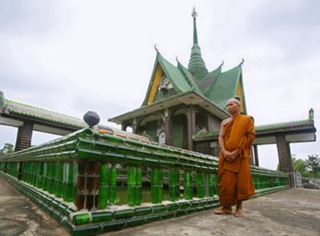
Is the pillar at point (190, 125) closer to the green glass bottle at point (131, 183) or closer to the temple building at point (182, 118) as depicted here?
the temple building at point (182, 118)

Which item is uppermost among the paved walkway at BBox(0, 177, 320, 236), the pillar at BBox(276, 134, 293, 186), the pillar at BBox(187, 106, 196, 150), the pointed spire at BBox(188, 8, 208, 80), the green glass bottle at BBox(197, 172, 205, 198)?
the pointed spire at BBox(188, 8, 208, 80)

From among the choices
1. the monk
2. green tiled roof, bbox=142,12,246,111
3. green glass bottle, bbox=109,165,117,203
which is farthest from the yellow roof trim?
green glass bottle, bbox=109,165,117,203

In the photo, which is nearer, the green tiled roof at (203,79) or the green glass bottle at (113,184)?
the green glass bottle at (113,184)

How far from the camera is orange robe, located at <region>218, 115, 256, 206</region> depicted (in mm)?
2420

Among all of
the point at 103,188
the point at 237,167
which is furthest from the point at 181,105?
the point at 103,188

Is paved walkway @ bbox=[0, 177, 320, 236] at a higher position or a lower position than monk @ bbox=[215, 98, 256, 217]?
lower

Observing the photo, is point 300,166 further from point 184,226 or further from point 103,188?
point 103,188

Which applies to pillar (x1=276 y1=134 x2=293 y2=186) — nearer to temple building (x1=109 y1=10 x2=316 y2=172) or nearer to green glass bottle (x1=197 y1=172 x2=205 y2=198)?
temple building (x1=109 y1=10 x2=316 y2=172)

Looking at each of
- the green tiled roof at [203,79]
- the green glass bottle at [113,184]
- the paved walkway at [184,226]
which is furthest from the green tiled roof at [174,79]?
the green glass bottle at [113,184]

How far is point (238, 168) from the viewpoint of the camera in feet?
8.05

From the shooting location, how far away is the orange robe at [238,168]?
242 cm

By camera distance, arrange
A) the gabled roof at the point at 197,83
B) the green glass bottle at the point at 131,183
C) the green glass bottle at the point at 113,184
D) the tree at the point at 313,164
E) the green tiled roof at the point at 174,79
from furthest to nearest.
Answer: the tree at the point at 313,164 < the gabled roof at the point at 197,83 < the green tiled roof at the point at 174,79 < the green glass bottle at the point at 131,183 < the green glass bottle at the point at 113,184

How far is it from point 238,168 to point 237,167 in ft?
0.05

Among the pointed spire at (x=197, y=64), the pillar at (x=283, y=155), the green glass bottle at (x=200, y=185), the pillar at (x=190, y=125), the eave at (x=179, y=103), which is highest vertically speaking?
the pointed spire at (x=197, y=64)
